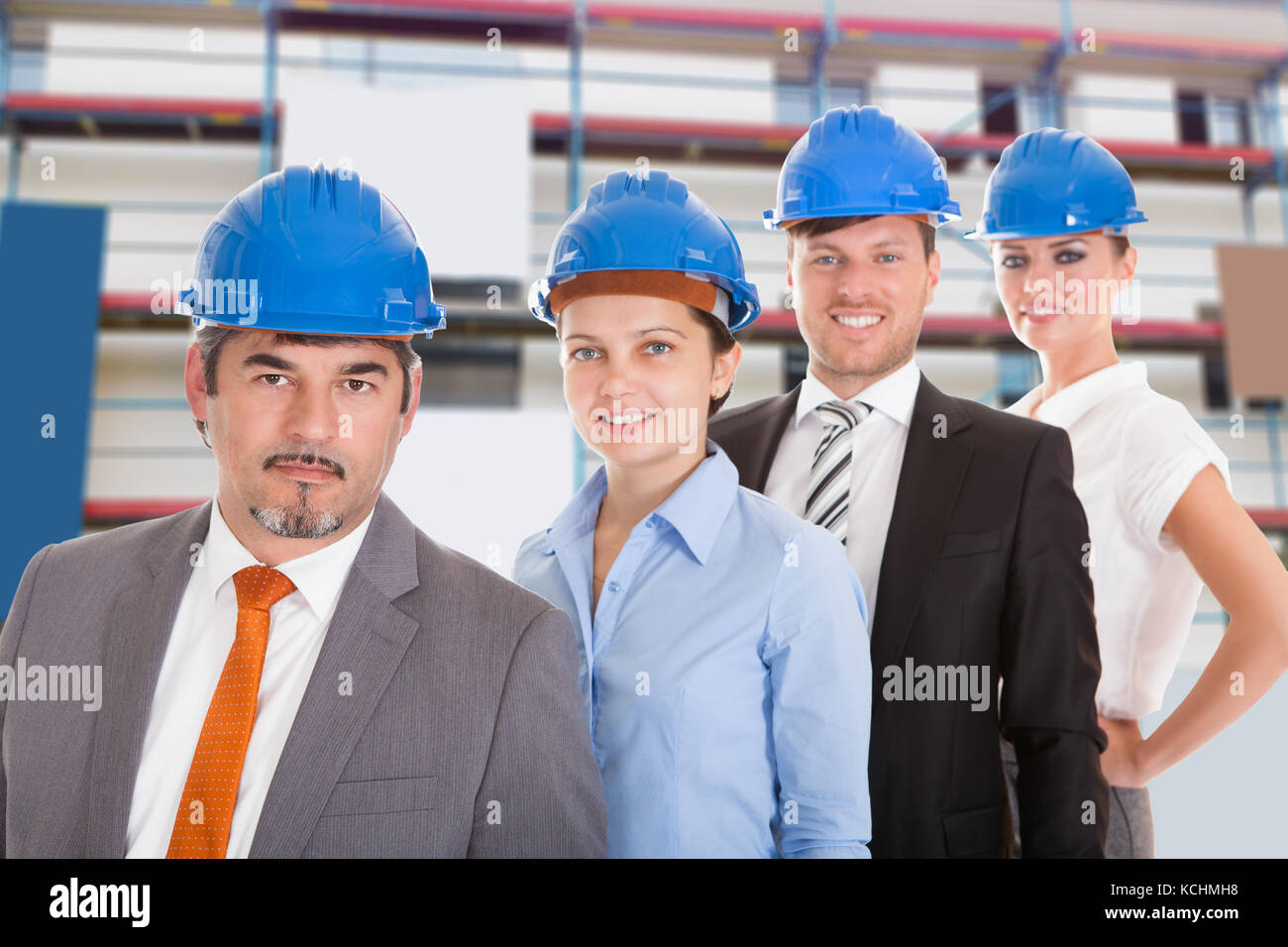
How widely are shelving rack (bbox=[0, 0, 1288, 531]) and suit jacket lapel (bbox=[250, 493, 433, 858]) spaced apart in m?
6.53

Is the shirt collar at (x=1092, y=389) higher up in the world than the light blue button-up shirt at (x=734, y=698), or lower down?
higher up

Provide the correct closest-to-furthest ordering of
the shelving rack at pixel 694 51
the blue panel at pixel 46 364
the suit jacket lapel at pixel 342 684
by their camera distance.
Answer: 1. the suit jacket lapel at pixel 342 684
2. the blue panel at pixel 46 364
3. the shelving rack at pixel 694 51

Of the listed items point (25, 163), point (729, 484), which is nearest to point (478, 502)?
point (25, 163)

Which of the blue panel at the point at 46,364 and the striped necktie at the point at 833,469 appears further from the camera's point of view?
the blue panel at the point at 46,364

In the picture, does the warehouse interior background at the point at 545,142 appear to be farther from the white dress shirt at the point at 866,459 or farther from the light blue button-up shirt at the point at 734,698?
the light blue button-up shirt at the point at 734,698

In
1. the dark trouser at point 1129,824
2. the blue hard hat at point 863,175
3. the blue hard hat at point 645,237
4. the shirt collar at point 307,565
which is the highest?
the blue hard hat at point 863,175

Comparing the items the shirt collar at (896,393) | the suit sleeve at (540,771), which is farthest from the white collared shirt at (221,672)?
the shirt collar at (896,393)

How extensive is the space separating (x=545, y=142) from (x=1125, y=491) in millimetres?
7248

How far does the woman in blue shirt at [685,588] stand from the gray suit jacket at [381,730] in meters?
0.12

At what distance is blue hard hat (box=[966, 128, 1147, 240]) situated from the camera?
6.74 feet

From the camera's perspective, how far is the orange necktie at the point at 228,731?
1.31m

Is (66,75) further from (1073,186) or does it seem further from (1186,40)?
(1186,40)

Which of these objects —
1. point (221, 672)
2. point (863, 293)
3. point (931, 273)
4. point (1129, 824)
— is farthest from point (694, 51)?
point (221, 672)

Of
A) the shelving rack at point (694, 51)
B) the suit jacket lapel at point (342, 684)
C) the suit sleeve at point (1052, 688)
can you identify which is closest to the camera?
the suit jacket lapel at point (342, 684)
